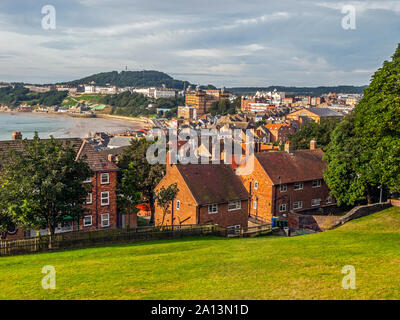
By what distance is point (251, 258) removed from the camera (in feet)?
54.2

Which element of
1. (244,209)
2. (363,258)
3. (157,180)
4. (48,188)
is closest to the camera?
(363,258)

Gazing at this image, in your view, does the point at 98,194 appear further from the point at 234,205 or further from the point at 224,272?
the point at 224,272

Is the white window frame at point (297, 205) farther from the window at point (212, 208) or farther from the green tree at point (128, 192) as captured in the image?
the green tree at point (128, 192)

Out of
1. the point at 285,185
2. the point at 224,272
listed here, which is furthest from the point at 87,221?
the point at 224,272

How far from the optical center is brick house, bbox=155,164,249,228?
105 feet

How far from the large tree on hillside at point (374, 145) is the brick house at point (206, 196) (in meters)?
9.36

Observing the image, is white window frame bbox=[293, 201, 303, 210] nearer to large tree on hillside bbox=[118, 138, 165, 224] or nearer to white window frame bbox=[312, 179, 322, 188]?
white window frame bbox=[312, 179, 322, 188]

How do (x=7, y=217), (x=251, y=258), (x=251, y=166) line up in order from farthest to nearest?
(x=251, y=166)
(x=7, y=217)
(x=251, y=258)

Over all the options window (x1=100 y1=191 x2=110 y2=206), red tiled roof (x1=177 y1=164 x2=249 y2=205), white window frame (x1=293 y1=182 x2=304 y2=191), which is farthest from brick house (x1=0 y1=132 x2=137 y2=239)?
white window frame (x1=293 y1=182 x2=304 y2=191)

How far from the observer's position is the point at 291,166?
134 feet
